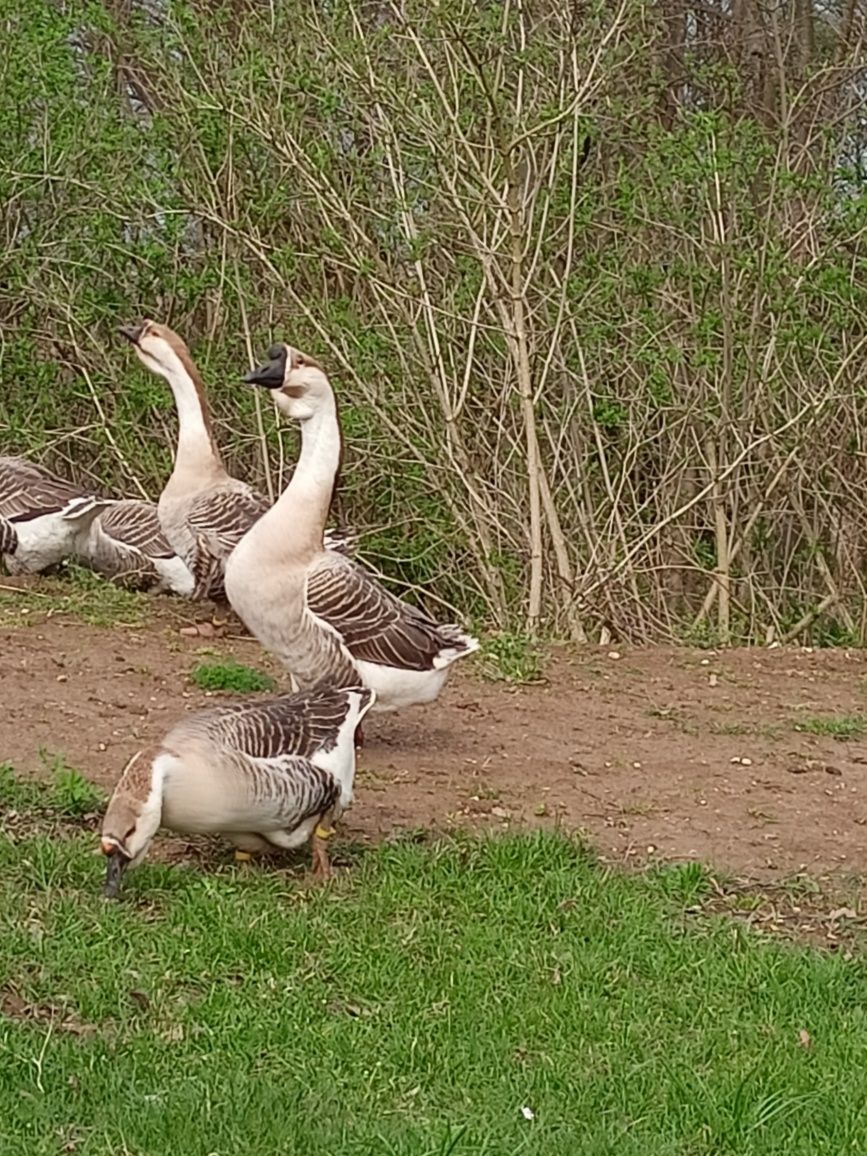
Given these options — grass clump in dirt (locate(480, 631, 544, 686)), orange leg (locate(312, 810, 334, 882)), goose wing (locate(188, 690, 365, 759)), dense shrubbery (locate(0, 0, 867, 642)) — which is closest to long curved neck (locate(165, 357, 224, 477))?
dense shrubbery (locate(0, 0, 867, 642))

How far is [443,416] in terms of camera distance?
36.0ft

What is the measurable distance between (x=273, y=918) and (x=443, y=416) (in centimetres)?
612

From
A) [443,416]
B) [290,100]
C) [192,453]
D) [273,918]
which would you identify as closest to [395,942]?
[273,918]

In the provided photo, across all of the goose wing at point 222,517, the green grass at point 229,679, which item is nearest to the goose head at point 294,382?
the green grass at point 229,679

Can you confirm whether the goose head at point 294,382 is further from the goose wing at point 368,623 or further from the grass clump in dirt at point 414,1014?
the grass clump in dirt at point 414,1014

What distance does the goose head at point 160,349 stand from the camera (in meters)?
10.1

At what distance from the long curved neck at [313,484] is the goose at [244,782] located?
1.20 metres

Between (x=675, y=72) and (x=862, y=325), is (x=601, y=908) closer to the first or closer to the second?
(x=862, y=325)

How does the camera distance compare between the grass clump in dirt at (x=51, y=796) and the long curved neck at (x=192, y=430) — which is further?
the long curved neck at (x=192, y=430)

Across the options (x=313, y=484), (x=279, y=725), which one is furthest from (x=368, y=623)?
(x=279, y=725)

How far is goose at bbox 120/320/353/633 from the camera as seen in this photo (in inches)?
380

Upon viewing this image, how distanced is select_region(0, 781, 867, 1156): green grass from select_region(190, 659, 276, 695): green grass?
2344mm

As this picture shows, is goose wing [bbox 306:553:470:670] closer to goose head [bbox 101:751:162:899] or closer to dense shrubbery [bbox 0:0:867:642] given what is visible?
goose head [bbox 101:751:162:899]

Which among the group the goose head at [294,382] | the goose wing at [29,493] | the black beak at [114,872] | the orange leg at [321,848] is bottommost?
the goose wing at [29,493]
